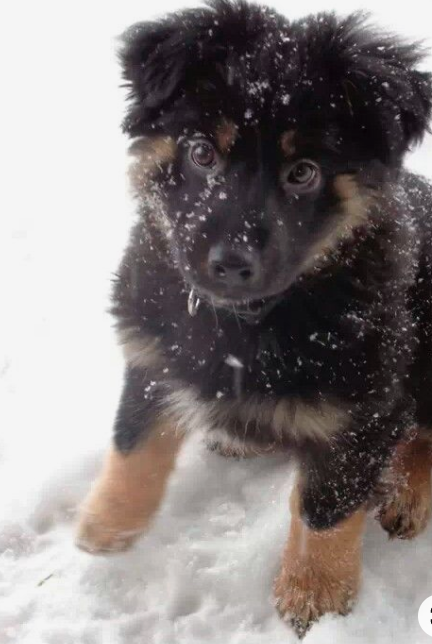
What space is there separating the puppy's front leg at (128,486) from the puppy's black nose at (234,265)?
958 mm

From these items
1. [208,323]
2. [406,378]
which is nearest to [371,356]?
[406,378]

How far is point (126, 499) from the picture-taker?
3.42m

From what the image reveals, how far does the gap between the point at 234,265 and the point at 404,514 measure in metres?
1.67

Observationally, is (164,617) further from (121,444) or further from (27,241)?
(27,241)

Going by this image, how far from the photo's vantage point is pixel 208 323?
9.89ft

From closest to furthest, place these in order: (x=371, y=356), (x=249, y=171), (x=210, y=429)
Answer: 1. (x=249, y=171)
2. (x=371, y=356)
3. (x=210, y=429)

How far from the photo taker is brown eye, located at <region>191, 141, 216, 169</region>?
2.71 meters

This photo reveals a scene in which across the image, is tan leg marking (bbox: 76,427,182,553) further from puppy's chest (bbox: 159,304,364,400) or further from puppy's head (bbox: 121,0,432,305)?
puppy's head (bbox: 121,0,432,305)

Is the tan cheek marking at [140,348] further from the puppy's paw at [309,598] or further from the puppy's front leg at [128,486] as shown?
the puppy's paw at [309,598]

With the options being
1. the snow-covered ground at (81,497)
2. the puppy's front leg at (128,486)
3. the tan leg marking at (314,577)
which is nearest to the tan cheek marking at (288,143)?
the snow-covered ground at (81,497)

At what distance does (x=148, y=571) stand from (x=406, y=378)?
52.0 inches

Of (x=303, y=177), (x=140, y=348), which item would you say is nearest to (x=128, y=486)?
(x=140, y=348)

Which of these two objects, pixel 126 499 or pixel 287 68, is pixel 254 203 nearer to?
pixel 287 68

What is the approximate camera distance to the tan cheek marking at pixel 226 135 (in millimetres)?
2625
